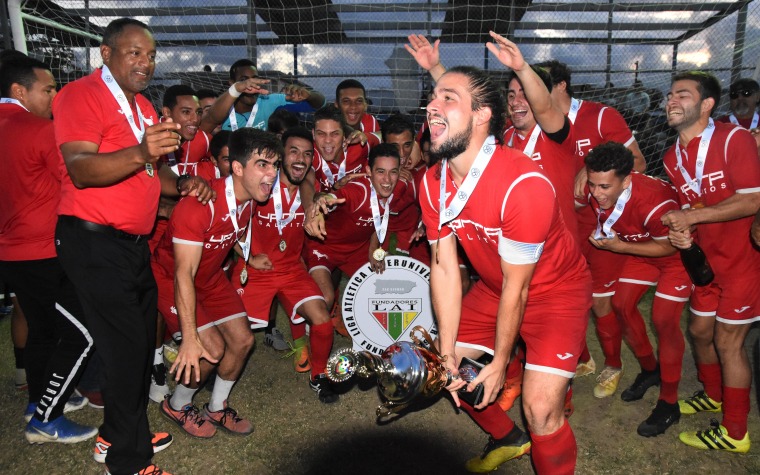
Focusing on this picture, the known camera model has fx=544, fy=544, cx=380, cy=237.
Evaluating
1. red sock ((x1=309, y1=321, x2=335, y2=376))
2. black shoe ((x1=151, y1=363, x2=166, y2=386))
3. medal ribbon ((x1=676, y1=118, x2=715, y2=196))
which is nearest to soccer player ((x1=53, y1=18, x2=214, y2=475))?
black shoe ((x1=151, y1=363, x2=166, y2=386))

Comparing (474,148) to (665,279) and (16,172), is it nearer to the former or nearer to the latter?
(665,279)

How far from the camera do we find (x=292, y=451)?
400 cm

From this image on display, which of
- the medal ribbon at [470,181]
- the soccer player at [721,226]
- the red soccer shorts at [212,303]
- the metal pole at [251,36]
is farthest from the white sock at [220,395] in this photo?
the metal pole at [251,36]

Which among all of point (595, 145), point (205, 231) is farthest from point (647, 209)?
point (205, 231)

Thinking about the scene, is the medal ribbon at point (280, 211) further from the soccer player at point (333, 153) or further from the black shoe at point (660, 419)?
the black shoe at point (660, 419)

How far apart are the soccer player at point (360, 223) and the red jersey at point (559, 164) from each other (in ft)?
5.47

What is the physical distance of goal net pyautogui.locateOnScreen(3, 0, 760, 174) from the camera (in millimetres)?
9977

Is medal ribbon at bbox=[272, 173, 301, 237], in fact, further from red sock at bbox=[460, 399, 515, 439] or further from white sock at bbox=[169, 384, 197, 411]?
red sock at bbox=[460, 399, 515, 439]

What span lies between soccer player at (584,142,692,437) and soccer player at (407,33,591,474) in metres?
1.18

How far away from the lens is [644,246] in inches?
172

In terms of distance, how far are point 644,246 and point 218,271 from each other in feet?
11.4

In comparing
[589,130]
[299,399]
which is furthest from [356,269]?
[589,130]

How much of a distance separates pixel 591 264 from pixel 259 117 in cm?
412

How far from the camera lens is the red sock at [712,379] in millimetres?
4367
